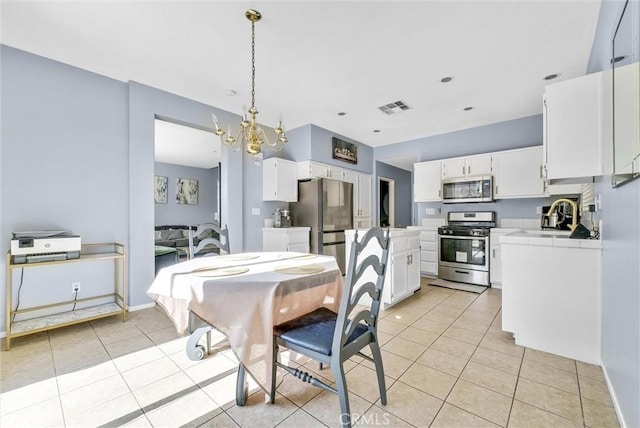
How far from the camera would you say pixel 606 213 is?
1.84 metres

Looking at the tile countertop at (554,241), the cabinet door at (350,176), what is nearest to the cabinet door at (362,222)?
the cabinet door at (350,176)

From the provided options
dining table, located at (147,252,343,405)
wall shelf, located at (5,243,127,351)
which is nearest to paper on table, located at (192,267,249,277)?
dining table, located at (147,252,343,405)

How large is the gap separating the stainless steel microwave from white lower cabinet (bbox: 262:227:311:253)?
2501 mm

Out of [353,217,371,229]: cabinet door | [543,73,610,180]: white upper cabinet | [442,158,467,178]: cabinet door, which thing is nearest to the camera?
[543,73,610,180]: white upper cabinet

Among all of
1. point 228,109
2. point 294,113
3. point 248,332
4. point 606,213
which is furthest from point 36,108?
point 606,213

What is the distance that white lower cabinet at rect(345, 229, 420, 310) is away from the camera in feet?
10.1

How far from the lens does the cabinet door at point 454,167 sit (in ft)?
14.9

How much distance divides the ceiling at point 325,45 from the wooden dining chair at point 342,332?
1.85m

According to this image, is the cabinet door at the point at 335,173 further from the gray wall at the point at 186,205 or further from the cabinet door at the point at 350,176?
the gray wall at the point at 186,205

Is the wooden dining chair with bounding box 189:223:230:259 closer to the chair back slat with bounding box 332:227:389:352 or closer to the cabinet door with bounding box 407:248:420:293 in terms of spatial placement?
the chair back slat with bounding box 332:227:389:352

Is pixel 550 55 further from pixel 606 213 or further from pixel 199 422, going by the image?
pixel 199 422

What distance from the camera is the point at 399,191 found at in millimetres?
7176

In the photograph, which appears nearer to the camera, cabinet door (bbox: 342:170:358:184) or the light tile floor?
the light tile floor

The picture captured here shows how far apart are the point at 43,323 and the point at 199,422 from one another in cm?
211
